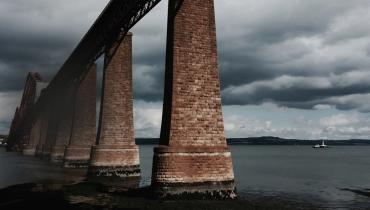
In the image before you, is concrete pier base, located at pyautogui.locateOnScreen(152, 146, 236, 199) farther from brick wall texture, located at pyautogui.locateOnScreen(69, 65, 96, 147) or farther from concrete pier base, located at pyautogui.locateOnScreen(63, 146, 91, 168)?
concrete pier base, located at pyautogui.locateOnScreen(63, 146, 91, 168)

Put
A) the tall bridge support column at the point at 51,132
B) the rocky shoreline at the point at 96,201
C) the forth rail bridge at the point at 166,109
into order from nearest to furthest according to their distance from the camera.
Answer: the rocky shoreline at the point at 96,201 → the forth rail bridge at the point at 166,109 → the tall bridge support column at the point at 51,132

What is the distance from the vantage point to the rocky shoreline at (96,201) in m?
17.0

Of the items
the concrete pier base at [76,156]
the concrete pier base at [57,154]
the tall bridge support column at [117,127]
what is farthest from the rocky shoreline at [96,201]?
the concrete pier base at [57,154]

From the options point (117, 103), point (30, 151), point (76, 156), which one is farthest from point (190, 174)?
point (30, 151)

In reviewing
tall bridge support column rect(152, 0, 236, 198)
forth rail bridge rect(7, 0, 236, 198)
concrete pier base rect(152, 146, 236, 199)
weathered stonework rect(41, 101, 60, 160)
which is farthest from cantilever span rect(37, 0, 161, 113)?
concrete pier base rect(152, 146, 236, 199)

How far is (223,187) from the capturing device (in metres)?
18.4

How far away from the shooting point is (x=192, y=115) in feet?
61.0

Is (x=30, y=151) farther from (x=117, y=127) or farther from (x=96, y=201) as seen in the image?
(x=96, y=201)

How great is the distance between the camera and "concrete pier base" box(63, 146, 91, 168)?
3806 centimetres

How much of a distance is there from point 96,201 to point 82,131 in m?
19.2

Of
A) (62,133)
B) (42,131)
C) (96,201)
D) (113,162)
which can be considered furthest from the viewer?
(42,131)

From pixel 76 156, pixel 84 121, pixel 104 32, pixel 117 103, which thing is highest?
pixel 104 32

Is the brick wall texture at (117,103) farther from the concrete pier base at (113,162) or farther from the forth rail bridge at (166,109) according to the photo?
the concrete pier base at (113,162)

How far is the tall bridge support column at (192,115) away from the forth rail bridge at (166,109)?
4cm
